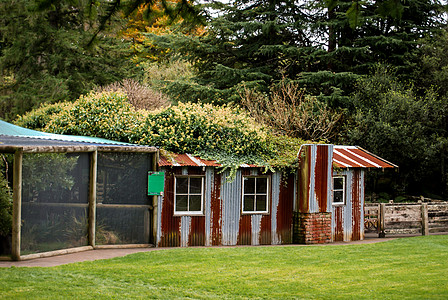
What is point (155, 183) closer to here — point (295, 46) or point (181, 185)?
point (181, 185)

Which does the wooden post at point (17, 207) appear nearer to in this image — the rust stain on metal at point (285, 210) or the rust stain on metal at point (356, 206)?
the rust stain on metal at point (285, 210)

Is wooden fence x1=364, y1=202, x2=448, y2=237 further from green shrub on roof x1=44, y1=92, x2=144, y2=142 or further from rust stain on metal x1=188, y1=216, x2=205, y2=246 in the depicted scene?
green shrub on roof x1=44, y1=92, x2=144, y2=142

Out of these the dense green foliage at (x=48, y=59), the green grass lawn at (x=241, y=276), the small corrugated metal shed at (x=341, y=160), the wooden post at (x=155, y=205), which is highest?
the dense green foliage at (x=48, y=59)

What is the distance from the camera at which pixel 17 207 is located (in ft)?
32.6

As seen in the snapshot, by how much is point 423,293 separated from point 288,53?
19.7 metres

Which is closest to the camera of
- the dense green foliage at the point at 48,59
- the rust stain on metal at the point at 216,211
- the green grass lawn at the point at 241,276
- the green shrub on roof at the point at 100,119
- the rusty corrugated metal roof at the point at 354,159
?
the green grass lawn at the point at 241,276

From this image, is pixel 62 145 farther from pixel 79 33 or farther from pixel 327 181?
pixel 79 33

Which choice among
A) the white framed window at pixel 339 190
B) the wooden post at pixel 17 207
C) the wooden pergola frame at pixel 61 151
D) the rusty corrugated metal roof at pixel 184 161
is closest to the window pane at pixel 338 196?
the white framed window at pixel 339 190

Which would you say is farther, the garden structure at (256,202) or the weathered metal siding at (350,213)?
the weathered metal siding at (350,213)

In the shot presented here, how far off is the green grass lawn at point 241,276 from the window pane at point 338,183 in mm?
3225

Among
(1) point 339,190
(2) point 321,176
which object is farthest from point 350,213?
(2) point 321,176

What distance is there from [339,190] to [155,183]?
5.64 metres

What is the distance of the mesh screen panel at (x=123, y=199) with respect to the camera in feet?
39.7

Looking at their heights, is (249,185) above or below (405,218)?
above
